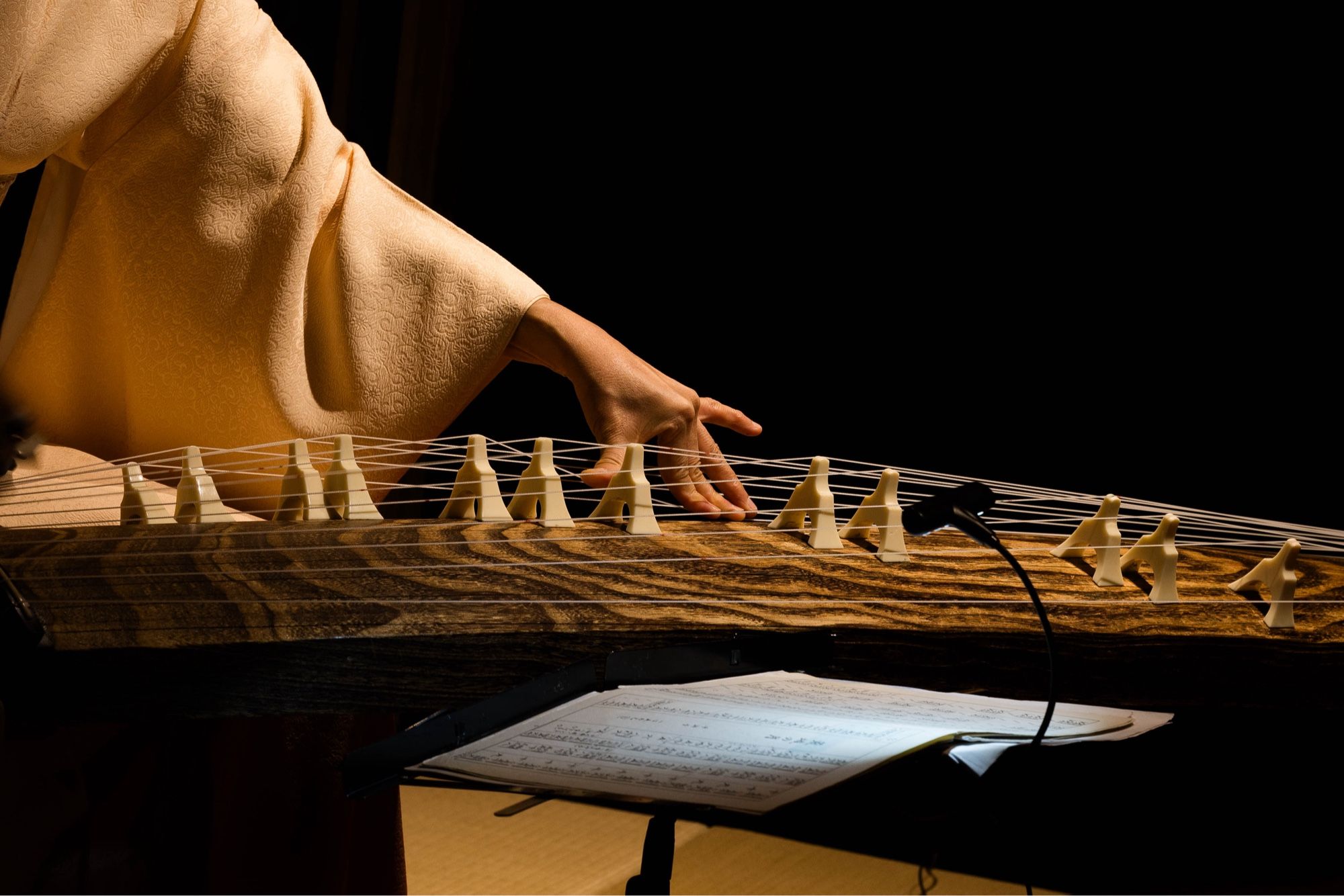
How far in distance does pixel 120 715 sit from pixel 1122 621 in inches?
24.5

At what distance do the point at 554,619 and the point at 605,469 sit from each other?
13.5 inches

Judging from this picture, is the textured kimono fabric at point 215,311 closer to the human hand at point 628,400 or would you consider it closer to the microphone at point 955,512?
the human hand at point 628,400

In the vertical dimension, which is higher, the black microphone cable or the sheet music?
the black microphone cable

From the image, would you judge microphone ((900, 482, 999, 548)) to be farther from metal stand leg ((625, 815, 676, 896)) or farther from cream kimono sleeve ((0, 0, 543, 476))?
cream kimono sleeve ((0, 0, 543, 476))

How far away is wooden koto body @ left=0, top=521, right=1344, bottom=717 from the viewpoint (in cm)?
64

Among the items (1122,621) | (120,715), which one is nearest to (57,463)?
(120,715)

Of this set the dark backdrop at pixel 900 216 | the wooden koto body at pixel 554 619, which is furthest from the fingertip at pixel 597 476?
the dark backdrop at pixel 900 216

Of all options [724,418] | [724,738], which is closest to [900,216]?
[724,418]

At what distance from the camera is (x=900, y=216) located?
2107mm

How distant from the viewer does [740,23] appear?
2.23m

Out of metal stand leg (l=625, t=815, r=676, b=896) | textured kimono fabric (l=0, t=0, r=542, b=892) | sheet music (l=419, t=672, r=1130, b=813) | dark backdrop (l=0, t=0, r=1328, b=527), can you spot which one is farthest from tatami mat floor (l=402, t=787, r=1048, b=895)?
sheet music (l=419, t=672, r=1130, b=813)

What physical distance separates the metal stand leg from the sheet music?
95mm

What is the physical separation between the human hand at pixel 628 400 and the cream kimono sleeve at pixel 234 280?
0.18 feet

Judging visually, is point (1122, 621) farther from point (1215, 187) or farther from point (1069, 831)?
point (1069, 831)
